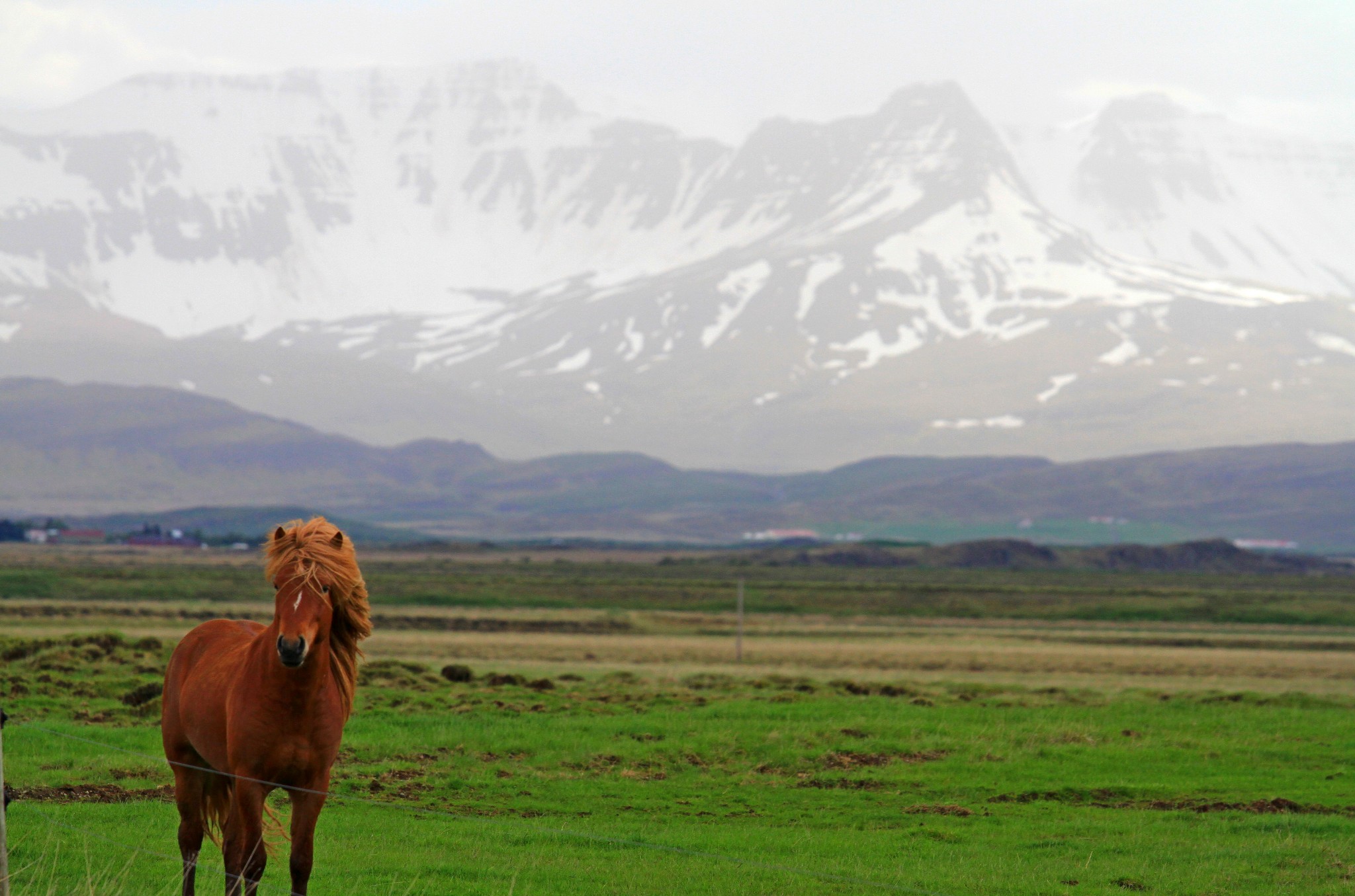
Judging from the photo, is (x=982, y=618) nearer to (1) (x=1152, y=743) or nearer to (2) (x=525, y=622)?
(2) (x=525, y=622)

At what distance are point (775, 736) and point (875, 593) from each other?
73400 millimetres

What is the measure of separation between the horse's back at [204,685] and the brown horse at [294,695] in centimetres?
7

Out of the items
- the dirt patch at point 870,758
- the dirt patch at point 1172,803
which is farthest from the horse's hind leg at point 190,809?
the dirt patch at point 870,758

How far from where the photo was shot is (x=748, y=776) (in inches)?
786

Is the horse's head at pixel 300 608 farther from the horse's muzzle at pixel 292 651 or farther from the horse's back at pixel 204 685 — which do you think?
the horse's back at pixel 204 685

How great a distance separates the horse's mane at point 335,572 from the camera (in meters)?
9.84

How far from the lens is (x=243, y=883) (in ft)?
33.1

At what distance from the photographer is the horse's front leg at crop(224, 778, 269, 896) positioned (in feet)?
32.4

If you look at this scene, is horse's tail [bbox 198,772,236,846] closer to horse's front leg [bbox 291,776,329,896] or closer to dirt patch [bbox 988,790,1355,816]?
horse's front leg [bbox 291,776,329,896]

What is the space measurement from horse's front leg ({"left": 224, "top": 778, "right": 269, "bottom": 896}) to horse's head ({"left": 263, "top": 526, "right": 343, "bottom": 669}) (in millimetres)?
938

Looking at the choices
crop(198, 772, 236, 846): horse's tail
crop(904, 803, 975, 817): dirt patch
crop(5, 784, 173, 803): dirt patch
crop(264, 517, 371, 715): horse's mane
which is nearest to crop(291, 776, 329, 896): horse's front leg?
crop(264, 517, 371, 715): horse's mane

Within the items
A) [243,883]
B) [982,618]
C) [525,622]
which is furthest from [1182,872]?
[982,618]

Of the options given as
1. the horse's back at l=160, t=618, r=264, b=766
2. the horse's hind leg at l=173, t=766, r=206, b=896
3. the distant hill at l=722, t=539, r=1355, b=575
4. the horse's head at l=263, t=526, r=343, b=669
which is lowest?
the distant hill at l=722, t=539, r=1355, b=575

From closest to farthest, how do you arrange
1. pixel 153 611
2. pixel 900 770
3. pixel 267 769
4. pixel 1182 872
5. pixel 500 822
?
pixel 267 769 → pixel 1182 872 → pixel 500 822 → pixel 900 770 → pixel 153 611
